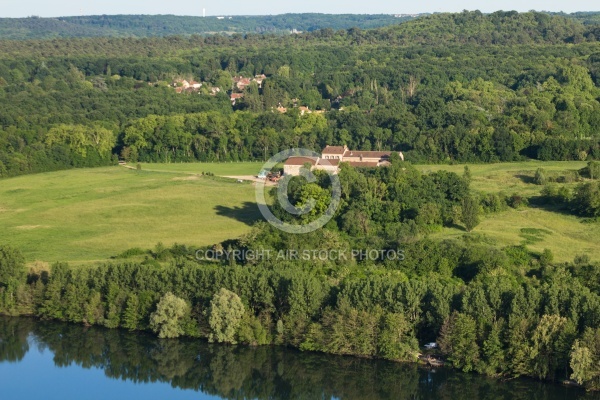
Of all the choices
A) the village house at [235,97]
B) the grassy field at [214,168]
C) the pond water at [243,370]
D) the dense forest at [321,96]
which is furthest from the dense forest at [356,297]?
the village house at [235,97]

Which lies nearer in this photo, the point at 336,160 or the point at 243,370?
the point at 243,370

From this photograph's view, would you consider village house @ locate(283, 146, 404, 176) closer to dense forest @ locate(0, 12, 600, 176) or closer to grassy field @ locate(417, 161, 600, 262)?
dense forest @ locate(0, 12, 600, 176)

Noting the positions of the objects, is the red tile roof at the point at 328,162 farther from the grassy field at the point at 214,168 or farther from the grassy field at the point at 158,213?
the grassy field at the point at 214,168

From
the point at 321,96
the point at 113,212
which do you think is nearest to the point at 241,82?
the point at 321,96

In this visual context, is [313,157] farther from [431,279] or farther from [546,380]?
[546,380]

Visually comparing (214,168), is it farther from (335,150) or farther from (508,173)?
(508,173)

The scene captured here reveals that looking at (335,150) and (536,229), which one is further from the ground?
(335,150)

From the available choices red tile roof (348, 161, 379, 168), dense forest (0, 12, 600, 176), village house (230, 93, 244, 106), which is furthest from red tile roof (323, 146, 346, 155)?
village house (230, 93, 244, 106)
